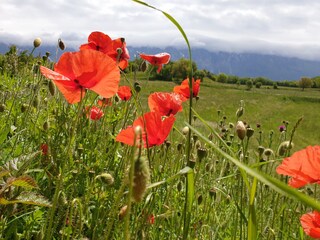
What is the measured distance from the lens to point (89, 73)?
4.05 ft

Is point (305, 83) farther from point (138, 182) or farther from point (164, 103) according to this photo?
point (138, 182)

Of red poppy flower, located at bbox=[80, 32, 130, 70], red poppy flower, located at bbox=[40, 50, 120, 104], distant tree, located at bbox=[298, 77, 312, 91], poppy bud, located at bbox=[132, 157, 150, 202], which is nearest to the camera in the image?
poppy bud, located at bbox=[132, 157, 150, 202]

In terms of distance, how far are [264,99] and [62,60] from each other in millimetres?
37949

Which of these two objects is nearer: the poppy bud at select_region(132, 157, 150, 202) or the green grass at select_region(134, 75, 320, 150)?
the poppy bud at select_region(132, 157, 150, 202)

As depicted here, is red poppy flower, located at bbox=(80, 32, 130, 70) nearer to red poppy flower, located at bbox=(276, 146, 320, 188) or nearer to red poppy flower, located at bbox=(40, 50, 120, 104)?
red poppy flower, located at bbox=(40, 50, 120, 104)

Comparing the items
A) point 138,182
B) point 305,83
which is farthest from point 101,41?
point 305,83

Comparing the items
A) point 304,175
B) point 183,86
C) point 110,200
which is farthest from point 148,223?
point 183,86

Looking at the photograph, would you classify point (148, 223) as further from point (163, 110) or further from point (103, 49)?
point (103, 49)

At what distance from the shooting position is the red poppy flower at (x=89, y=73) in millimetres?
1226

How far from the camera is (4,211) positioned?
1.41 meters

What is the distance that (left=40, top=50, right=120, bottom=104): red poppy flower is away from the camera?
1.23 meters

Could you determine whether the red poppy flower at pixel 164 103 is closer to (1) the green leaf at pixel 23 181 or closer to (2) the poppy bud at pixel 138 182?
(1) the green leaf at pixel 23 181

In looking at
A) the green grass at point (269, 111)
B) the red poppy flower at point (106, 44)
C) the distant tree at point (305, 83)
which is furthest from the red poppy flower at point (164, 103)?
the distant tree at point (305, 83)

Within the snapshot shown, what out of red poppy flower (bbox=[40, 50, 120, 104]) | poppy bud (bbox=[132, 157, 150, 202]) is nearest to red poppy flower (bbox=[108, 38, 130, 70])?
red poppy flower (bbox=[40, 50, 120, 104])
